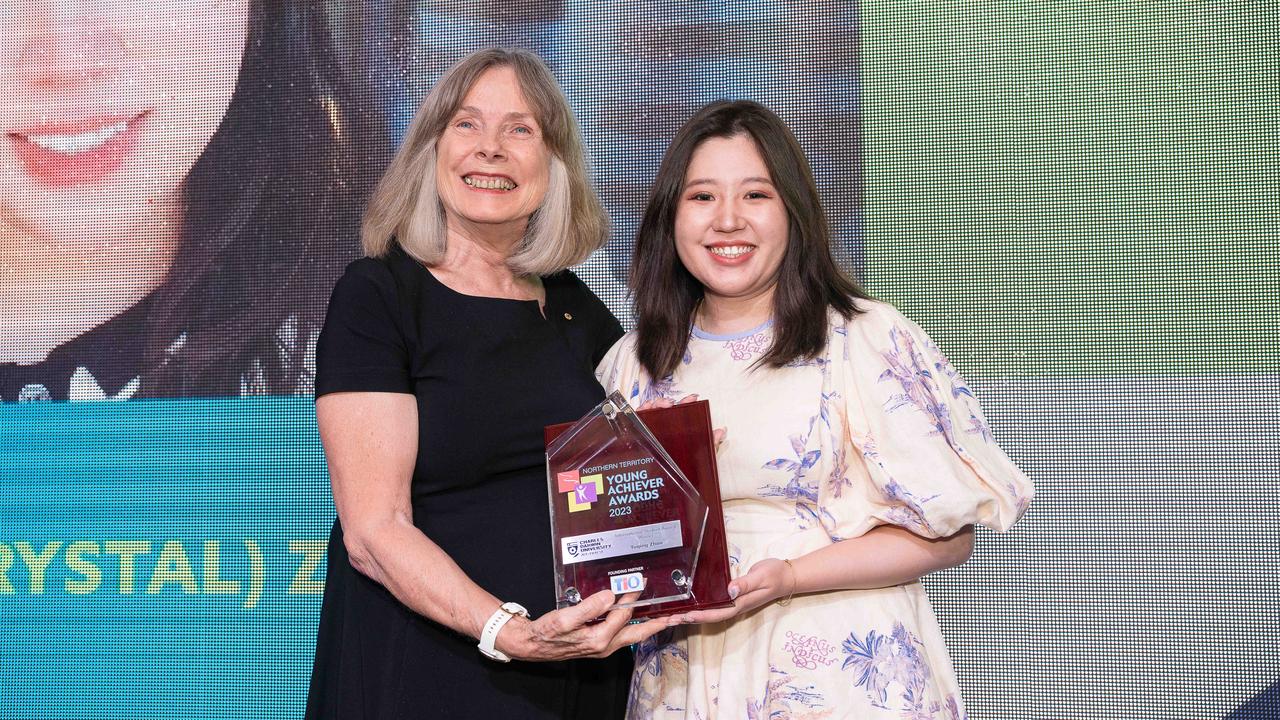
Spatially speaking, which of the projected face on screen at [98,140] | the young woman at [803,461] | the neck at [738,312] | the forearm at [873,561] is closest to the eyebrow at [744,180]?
the young woman at [803,461]

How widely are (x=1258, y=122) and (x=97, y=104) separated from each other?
3.46m

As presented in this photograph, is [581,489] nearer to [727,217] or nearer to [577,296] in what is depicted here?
[727,217]

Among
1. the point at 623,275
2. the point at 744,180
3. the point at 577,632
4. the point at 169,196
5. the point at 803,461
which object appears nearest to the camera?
the point at 577,632

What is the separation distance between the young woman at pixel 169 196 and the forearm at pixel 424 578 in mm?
1770

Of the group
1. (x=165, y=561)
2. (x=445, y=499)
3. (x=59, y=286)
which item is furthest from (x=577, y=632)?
(x=59, y=286)

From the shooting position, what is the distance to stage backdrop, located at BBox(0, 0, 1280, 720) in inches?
110

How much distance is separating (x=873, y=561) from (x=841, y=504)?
96 mm

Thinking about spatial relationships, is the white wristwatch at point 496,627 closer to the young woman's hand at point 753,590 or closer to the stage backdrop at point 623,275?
the young woman's hand at point 753,590

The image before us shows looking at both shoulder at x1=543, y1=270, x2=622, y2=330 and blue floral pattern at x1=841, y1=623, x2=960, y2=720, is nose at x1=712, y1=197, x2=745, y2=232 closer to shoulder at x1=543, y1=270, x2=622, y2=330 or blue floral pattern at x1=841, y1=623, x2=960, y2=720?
shoulder at x1=543, y1=270, x2=622, y2=330

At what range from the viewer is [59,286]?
3.24 meters

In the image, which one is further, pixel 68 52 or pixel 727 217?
pixel 68 52

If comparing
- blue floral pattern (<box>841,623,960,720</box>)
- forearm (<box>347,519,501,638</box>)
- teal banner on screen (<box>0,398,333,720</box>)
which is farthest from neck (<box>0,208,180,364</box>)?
blue floral pattern (<box>841,623,960,720</box>)

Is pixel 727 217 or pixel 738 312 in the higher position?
pixel 727 217

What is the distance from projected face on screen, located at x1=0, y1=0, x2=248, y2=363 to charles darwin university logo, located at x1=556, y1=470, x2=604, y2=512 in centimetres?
231
